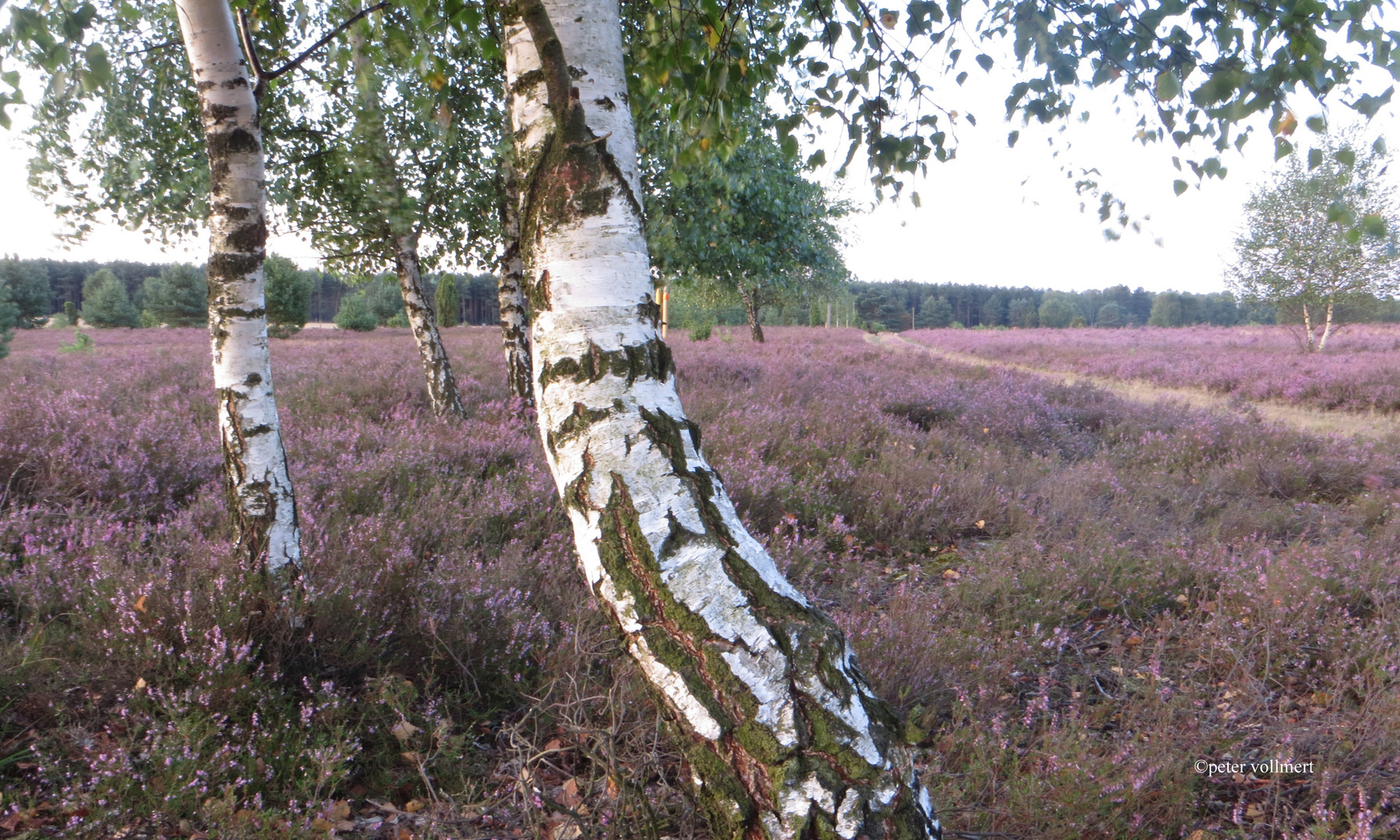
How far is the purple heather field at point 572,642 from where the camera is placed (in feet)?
6.11

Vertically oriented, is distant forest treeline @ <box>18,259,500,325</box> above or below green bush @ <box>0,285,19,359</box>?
above

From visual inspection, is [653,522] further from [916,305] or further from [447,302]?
[916,305]

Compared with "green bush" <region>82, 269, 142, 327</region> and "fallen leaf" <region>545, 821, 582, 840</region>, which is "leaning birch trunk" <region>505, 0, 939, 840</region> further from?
"green bush" <region>82, 269, 142, 327</region>

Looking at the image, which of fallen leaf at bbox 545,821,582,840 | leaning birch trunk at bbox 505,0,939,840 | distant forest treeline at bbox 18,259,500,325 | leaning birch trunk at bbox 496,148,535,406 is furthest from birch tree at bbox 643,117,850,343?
distant forest treeline at bbox 18,259,500,325

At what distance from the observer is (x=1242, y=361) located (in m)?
16.2

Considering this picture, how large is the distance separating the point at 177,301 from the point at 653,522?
43929 mm

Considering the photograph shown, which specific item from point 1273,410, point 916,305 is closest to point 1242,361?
point 1273,410

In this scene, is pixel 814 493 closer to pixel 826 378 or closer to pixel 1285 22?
pixel 1285 22

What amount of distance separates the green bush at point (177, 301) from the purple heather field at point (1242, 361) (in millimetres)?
38244

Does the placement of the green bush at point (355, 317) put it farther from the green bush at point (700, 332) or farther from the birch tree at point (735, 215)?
the birch tree at point (735, 215)

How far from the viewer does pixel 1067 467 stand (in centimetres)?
620

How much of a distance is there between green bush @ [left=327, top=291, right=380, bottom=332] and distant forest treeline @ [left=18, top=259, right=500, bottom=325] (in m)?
12.4

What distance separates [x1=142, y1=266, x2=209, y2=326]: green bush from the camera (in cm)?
3400

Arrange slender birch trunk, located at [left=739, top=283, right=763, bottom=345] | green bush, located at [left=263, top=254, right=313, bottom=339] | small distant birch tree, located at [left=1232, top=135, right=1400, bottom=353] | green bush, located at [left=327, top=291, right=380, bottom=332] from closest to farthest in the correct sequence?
small distant birch tree, located at [left=1232, top=135, right=1400, bottom=353] < slender birch trunk, located at [left=739, top=283, right=763, bottom=345] < green bush, located at [left=263, top=254, right=313, bottom=339] < green bush, located at [left=327, top=291, right=380, bottom=332]
